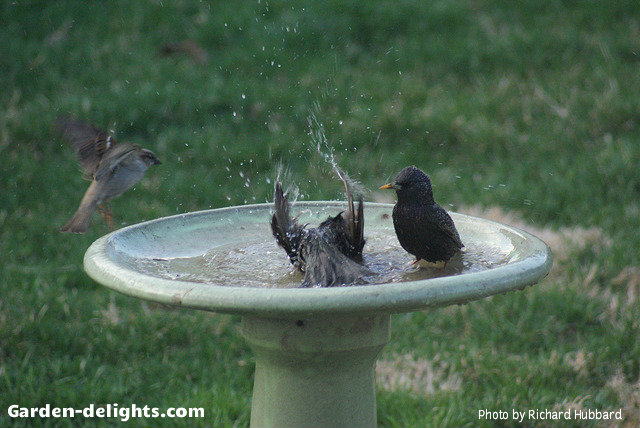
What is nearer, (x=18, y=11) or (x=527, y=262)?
(x=527, y=262)

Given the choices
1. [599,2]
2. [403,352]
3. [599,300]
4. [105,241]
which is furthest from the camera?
[599,2]

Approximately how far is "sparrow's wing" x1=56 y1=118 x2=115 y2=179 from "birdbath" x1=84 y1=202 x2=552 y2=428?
55cm

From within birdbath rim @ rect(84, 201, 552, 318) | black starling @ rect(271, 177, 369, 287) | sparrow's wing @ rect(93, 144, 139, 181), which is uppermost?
sparrow's wing @ rect(93, 144, 139, 181)

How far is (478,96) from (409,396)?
4.21m

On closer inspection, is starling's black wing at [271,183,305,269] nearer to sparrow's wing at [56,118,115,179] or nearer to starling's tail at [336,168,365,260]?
starling's tail at [336,168,365,260]

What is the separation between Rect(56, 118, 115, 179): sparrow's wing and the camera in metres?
3.57

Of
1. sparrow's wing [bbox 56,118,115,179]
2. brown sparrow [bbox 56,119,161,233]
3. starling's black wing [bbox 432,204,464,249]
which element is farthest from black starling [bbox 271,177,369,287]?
sparrow's wing [bbox 56,118,115,179]

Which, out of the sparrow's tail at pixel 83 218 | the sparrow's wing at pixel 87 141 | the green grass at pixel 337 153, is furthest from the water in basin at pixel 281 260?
the green grass at pixel 337 153

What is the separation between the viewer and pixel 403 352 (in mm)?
4609

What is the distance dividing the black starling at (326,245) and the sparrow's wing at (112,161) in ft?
3.07

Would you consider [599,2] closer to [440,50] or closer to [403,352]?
[440,50]

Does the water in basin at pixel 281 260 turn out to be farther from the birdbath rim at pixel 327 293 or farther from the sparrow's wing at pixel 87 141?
the sparrow's wing at pixel 87 141

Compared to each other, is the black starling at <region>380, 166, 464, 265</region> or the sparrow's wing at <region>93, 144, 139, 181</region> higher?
the sparrow's wing at <region>93, 144, 139, 181</region>

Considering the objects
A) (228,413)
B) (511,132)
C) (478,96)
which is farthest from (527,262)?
(478,96)
